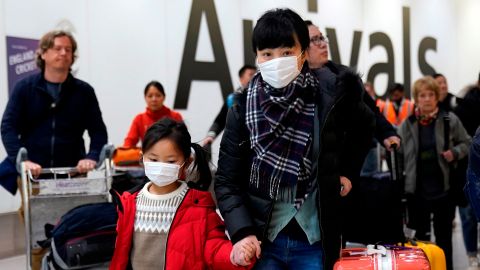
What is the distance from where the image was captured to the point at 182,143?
91.9 inches

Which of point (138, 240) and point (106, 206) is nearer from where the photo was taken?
point (138, 240)

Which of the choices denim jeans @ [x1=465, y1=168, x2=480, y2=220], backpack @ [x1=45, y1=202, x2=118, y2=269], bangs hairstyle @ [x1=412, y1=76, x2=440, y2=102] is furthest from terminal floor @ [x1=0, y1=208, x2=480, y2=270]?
denim jeans @ [x1=465, y1=168, x2=480, y2=220]

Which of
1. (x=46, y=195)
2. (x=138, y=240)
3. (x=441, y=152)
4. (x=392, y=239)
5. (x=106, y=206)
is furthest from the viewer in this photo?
(x=441, y=152)

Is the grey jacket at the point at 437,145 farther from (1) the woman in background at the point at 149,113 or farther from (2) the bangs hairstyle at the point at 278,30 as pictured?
(2) the bangs hairstyle at the point at 278,30

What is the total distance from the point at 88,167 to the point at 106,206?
644 mm

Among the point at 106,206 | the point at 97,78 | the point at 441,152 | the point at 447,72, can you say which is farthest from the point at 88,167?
the point at 447,72

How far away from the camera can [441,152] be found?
13.8ft

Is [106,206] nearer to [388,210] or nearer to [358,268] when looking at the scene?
[358,268]

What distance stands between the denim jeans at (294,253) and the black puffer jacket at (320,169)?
0.04m

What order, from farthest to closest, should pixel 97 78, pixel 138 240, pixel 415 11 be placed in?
1. pixel 415 11
2. pixel 97 78
3. pixel 138 240

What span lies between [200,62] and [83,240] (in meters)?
5.76

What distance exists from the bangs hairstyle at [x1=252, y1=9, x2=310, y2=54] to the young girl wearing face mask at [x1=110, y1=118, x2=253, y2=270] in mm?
630

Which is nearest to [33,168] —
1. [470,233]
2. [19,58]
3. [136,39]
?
[19,58]

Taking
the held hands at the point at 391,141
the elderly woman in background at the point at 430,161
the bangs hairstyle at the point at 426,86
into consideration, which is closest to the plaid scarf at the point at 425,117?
the elderly woman in background at the point at 430,161
